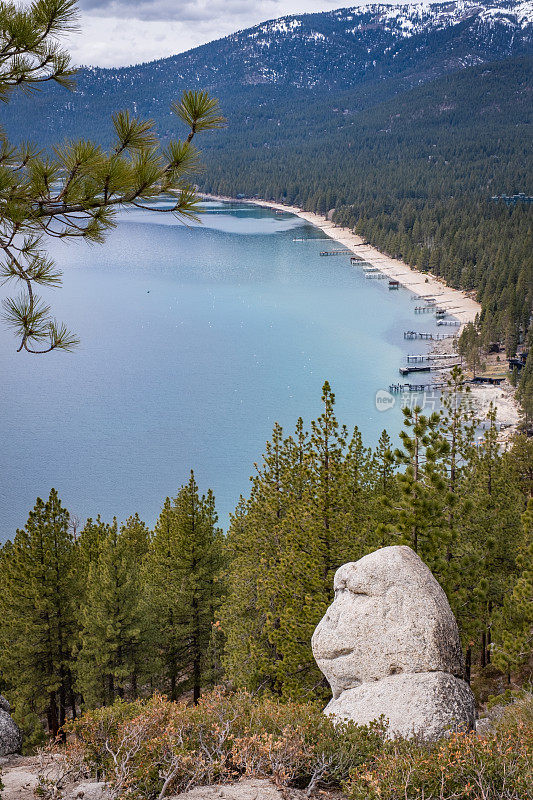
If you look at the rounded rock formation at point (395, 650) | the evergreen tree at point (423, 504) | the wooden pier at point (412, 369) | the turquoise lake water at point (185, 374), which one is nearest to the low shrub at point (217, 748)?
the rounded rock formation at point (395, 650)

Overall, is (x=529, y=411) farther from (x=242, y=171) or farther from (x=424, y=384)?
(x=242, y=171)

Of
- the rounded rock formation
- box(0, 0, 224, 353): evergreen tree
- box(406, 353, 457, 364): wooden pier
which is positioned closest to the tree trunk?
the rounded rock formation

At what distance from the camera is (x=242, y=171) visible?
194 meters

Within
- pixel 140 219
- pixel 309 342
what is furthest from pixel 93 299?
pixel 140 219

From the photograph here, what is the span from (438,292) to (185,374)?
143 ft

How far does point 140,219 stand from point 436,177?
78505 mm

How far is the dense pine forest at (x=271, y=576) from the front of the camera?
14172 mm

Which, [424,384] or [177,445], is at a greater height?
[424,384]

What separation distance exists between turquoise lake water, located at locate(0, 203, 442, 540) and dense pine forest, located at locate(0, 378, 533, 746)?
20.7 meters

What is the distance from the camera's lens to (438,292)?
91.2 metres

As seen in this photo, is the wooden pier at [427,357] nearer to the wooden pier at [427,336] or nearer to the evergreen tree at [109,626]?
the wooden pier at [427,336]

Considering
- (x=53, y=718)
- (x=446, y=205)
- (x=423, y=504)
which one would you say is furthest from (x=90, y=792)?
(x=446, y=205)

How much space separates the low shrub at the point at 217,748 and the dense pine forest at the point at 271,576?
4.00 m

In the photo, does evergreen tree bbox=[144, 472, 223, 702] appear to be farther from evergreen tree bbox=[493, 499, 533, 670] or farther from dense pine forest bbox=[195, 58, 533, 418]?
dense pine forest bbox=[195, 58, 533, 418]
